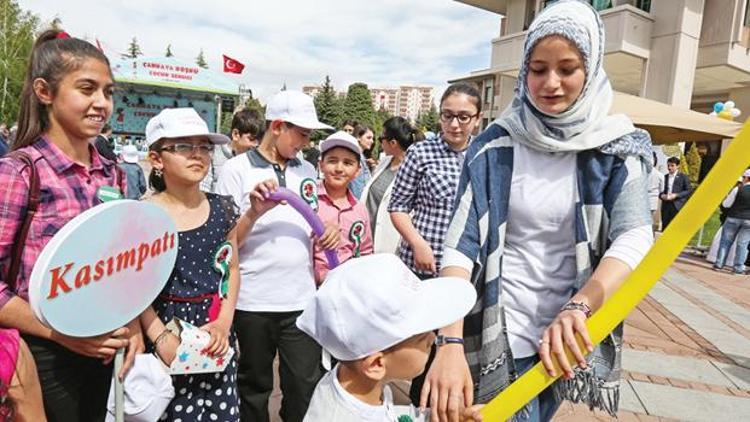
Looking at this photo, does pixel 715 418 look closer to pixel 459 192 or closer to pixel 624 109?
pixel 459 192

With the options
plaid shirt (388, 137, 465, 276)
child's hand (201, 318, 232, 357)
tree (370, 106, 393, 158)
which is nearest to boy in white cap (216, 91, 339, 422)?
child's hand (201, 318, 232, 357)

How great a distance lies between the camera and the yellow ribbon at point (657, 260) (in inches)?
34.1

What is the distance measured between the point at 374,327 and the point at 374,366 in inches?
5.1

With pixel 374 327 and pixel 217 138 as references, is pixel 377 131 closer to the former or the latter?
pixel 217 138

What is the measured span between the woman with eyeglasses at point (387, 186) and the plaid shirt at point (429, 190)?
28 centimetres

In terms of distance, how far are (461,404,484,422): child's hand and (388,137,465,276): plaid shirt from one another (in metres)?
1.39

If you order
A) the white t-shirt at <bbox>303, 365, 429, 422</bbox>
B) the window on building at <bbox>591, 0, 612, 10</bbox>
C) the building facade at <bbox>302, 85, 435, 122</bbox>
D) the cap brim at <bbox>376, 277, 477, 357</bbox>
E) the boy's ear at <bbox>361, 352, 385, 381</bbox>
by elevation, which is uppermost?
the building facade at <bbox>302, 85, 435, 122</bbox>

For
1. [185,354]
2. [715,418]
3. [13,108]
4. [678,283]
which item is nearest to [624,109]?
[678,283]

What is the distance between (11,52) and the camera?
2458 centimetres

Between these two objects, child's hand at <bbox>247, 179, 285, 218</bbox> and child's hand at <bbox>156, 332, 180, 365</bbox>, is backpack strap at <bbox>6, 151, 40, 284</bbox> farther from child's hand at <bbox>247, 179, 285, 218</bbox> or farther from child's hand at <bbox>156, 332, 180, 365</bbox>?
child's hand at <bbox>247, 179, 285, 218</bbox>

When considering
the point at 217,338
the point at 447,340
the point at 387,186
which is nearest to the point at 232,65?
the point at 387,186

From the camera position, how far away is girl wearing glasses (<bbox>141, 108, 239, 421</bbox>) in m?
1.91

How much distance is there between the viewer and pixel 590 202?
1.35 m

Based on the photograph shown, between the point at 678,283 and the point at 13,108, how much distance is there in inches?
1227
